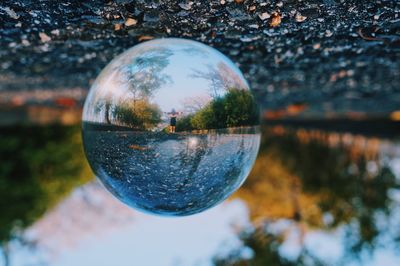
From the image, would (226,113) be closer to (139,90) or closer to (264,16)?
(139,90)

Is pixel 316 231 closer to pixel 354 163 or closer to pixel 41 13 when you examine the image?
A: pixel 354 163

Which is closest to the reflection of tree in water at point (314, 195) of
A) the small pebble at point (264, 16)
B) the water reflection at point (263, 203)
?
the water reflection at point (263, 203)

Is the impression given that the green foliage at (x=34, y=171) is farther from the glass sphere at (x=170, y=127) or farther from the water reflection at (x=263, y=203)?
the glass sphere at (x=170, y=127)

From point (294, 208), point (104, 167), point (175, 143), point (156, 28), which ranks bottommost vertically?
point (294, 208)

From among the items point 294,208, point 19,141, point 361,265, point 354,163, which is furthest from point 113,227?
point 354,163

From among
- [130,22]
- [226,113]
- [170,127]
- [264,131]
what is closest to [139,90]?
[170,127]

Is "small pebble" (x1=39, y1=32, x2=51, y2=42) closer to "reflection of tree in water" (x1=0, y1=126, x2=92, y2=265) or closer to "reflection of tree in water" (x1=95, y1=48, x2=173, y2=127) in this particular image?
"reflection of tree in water" (x1=95, y1=48, x2=173, y2=127)
